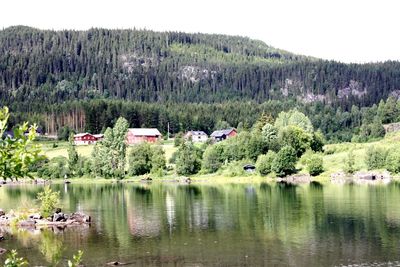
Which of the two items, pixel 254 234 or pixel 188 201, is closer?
pixel 254 234

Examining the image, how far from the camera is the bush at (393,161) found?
→ 14912cm

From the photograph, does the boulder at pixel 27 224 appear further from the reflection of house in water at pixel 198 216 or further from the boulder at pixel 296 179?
the boulder at pixel 296 179

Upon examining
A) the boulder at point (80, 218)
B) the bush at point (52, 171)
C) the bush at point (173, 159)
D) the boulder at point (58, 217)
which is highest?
the bush at point (173, 159)

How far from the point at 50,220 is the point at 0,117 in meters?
75.9

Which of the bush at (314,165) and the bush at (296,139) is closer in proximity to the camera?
the bush at (314,165)

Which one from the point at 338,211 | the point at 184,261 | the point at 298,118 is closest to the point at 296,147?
the point at 298,118

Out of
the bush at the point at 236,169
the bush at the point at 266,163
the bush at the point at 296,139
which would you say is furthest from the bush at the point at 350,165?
the bush at the point at 236,169

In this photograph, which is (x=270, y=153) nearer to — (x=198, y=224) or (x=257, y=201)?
(x=257, y=201)

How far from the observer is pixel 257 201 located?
107 metres

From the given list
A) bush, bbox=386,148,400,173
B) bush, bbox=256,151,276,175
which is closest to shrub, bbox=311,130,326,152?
bush, bbox=256,151,276,175

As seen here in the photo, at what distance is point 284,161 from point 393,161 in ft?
87.5

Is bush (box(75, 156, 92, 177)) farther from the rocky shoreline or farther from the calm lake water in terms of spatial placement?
the rocky shoreline

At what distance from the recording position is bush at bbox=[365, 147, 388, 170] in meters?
154

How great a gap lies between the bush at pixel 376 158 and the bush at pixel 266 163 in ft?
79.6
